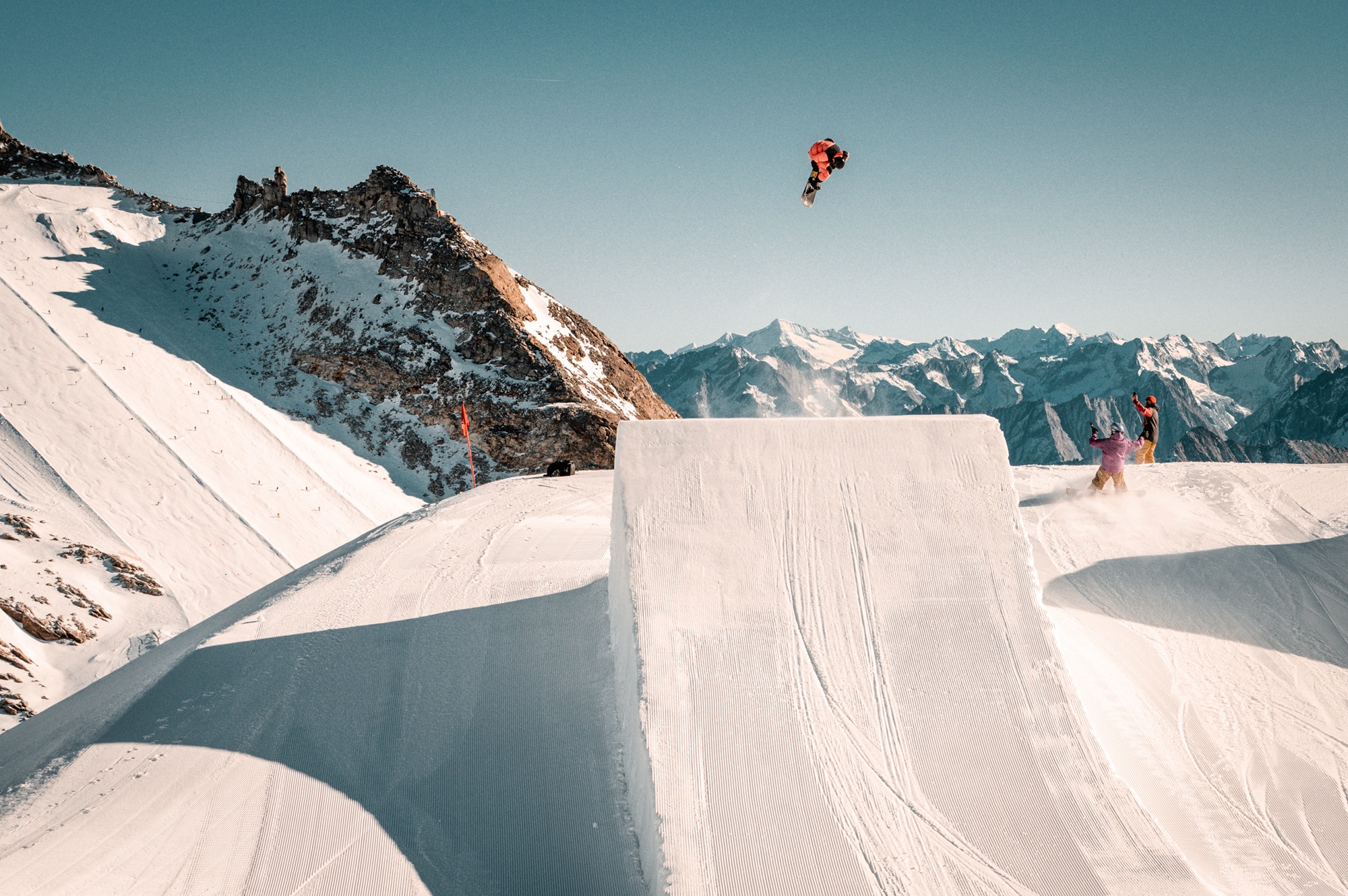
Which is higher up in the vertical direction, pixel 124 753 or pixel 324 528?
pixel 324 528

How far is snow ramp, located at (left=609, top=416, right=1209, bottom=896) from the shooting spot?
4.46 metres

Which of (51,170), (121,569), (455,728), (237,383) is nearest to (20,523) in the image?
(121,569)

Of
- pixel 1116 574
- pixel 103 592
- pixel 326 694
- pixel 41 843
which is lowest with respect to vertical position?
pixel 41 843

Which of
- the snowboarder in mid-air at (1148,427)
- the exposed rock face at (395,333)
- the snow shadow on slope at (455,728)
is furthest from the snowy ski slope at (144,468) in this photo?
the snowboarder in mid-air at (1148,427)

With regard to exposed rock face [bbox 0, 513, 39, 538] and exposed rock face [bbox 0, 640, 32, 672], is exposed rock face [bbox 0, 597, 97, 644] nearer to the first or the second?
exposed rock face [bbox 0, 640, 32, 672]

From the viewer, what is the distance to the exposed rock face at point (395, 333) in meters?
27.0

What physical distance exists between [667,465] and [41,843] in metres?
5.99

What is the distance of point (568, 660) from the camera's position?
21.9 feet

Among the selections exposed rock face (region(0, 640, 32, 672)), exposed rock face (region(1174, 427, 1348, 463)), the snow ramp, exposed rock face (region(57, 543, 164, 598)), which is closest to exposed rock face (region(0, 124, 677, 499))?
exposed rock face (region(57, 543, 164, 598))

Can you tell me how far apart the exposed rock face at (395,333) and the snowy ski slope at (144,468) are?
2589 mm

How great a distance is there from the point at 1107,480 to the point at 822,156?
7.65 metres

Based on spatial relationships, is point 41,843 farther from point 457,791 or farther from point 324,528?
point 324,528

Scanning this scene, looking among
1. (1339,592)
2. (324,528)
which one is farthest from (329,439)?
(1339,592)

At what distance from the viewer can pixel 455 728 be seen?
5.94 m
